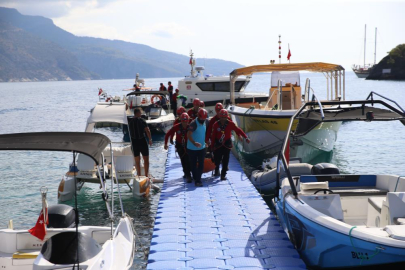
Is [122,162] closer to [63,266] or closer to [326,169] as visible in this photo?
[326,169]

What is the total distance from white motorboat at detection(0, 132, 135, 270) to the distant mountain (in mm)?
101322

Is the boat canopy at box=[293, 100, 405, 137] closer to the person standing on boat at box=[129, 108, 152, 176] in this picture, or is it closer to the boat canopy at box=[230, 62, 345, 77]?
the person standing on boat at box=[129, 108, 152, 176]

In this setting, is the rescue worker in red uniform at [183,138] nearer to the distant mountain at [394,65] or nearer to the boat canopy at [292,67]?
the boat canopy at [292,67]

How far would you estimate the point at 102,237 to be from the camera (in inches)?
280

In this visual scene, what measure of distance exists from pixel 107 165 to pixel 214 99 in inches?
623

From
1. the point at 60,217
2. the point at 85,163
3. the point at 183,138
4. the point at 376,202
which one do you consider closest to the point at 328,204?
the point at 376,202

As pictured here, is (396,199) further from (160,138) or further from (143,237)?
(160,138)

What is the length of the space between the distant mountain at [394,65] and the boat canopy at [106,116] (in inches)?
3757

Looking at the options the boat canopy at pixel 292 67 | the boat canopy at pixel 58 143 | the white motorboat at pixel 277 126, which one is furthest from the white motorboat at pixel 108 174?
the boat canopy at pixel 292 67

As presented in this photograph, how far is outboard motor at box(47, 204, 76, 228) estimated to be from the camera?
7094 millimetres

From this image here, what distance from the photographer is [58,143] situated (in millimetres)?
5957

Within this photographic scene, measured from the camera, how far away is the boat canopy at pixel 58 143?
577 cm

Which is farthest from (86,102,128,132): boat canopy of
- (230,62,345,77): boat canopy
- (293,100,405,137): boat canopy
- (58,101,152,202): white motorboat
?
(293,100,405,137): boat canopy

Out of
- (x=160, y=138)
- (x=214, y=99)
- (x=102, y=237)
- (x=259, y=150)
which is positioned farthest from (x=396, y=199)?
(x=214, y=99)
